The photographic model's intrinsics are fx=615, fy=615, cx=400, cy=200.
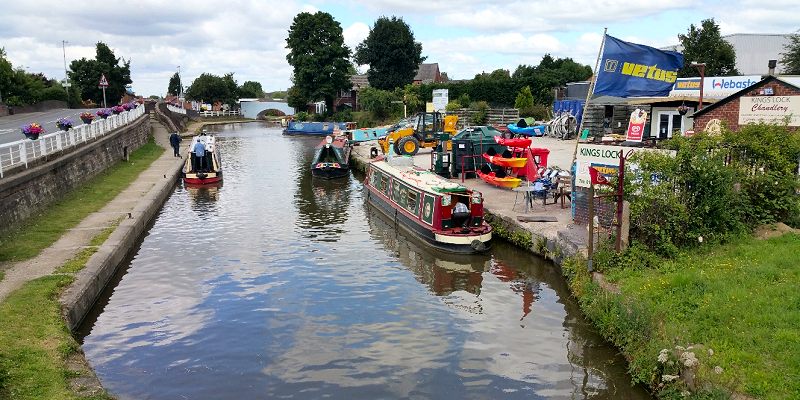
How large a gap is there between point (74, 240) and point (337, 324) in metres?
7.32

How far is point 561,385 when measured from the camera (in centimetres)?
895

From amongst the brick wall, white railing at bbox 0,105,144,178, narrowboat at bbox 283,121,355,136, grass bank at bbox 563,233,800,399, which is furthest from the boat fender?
narrowboat at bbox 283,121,355,136

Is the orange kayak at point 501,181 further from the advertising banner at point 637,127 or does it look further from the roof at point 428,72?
the roof at point 428,72

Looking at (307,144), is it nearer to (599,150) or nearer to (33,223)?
(33,223)

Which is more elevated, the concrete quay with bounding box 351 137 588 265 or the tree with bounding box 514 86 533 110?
the tree with bounding box 514 86 533 110

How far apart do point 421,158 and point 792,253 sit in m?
22.4

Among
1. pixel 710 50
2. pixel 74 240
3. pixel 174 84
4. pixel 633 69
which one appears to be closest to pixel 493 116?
pixel 710 50

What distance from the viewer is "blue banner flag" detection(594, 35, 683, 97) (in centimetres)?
1486

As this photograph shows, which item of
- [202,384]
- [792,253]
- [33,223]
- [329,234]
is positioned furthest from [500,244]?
[33,223]

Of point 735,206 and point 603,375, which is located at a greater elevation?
point 735,206

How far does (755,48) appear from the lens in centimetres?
4941

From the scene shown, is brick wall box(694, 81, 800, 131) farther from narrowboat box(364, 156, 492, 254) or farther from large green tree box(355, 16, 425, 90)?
large green tree box(355, 16, 425, 90)

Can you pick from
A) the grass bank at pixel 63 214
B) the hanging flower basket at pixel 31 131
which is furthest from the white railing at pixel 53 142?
the grass bank at pixel 63 214

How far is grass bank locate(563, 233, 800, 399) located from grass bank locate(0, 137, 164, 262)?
1173 cm
